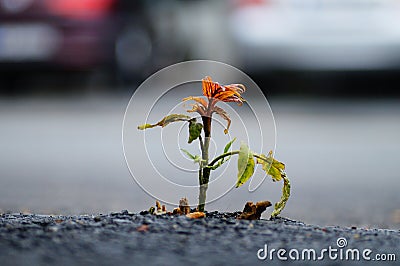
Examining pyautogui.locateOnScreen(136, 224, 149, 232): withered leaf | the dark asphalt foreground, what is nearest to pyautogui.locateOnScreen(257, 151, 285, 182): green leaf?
the dark asphalt foreground

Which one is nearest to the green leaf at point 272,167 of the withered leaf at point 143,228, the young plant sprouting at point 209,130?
the young plant sprouting at point 209,130

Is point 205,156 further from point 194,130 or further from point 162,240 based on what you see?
point 162,240

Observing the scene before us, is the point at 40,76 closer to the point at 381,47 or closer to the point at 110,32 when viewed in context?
the point at 110,32

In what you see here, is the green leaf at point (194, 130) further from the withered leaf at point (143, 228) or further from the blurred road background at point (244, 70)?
the blurred road background at point (244, 70)

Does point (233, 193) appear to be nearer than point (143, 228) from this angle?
No

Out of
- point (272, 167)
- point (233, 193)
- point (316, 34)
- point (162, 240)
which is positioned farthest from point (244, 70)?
point (162, 240)
